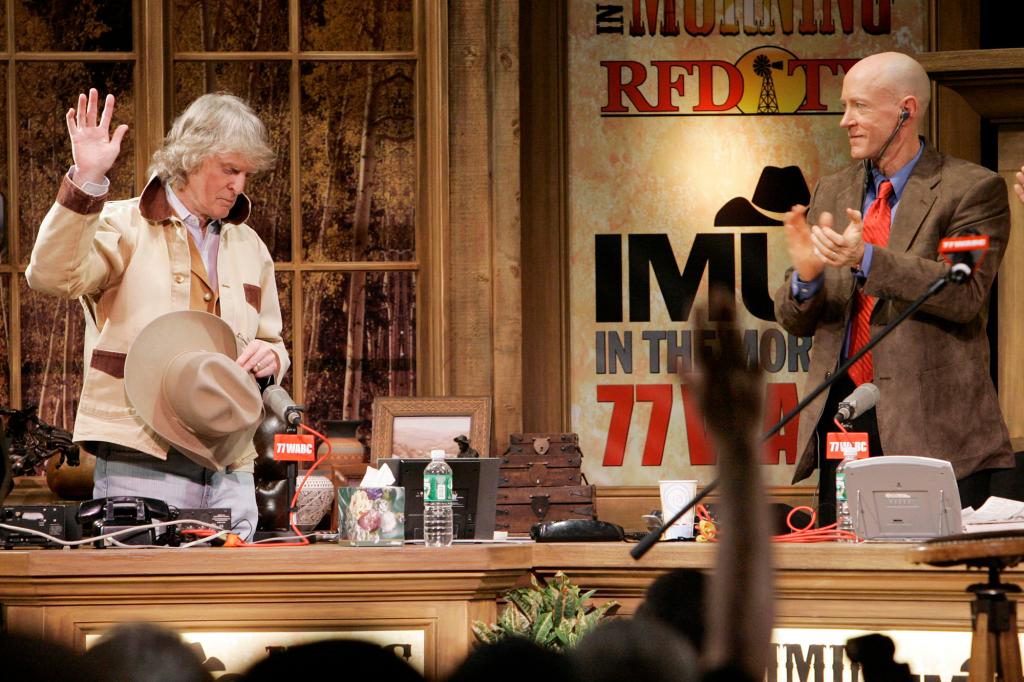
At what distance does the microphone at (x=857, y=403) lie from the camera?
2.71m

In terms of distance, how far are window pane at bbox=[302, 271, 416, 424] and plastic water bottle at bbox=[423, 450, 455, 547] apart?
1.77 m

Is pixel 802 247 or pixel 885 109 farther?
pixel 885 109

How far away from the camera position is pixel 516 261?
14.1 feet

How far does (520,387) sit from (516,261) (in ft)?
1.36

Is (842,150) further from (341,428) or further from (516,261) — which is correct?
(341,428)

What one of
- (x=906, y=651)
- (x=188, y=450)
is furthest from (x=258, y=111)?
(x=906, y=651)

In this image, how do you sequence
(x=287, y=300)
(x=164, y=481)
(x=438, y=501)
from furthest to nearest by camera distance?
(x=287, y=300)
(x=164, y=481)
(x=438, y=501)

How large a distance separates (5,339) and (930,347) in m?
2.93

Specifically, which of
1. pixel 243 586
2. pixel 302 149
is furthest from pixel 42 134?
pixel 243 586

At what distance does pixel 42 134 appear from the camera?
171 inches

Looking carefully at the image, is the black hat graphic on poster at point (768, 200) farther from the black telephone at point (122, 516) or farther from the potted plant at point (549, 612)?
the black telephone at point (122, 516)

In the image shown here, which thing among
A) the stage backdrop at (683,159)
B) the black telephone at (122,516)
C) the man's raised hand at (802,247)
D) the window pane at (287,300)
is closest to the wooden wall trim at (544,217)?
the stage backdrop at (683,159)

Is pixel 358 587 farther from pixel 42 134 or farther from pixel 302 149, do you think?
pixel 42 134

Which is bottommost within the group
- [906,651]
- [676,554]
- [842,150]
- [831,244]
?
[906,651]
